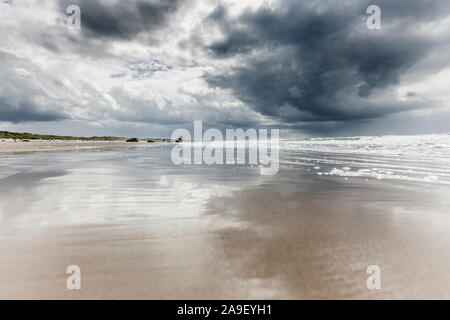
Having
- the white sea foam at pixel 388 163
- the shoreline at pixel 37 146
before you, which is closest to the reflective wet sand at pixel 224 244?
the white sea foam at pixel 388 163

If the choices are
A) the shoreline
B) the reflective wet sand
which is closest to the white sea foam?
the reflective wet sand

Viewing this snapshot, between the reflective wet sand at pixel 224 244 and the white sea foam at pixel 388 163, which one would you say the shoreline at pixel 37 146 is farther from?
the white sea foam at pixel 388 163

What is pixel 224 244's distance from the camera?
3.68 meters

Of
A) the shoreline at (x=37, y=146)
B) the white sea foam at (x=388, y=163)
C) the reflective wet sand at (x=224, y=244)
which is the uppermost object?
the shoreline at (x=37, y=146)

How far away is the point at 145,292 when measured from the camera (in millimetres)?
2521

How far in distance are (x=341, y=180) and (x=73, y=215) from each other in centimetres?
913

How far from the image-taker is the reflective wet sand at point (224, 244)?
2.62 metres

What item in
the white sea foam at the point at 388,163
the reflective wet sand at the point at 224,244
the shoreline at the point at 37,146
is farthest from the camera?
the shoreline at the point at 37,146

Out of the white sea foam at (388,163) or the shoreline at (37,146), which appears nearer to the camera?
the white sea foam at (388,163)

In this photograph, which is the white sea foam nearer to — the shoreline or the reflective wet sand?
the reflective wet sand

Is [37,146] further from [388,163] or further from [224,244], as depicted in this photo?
[388,163]
